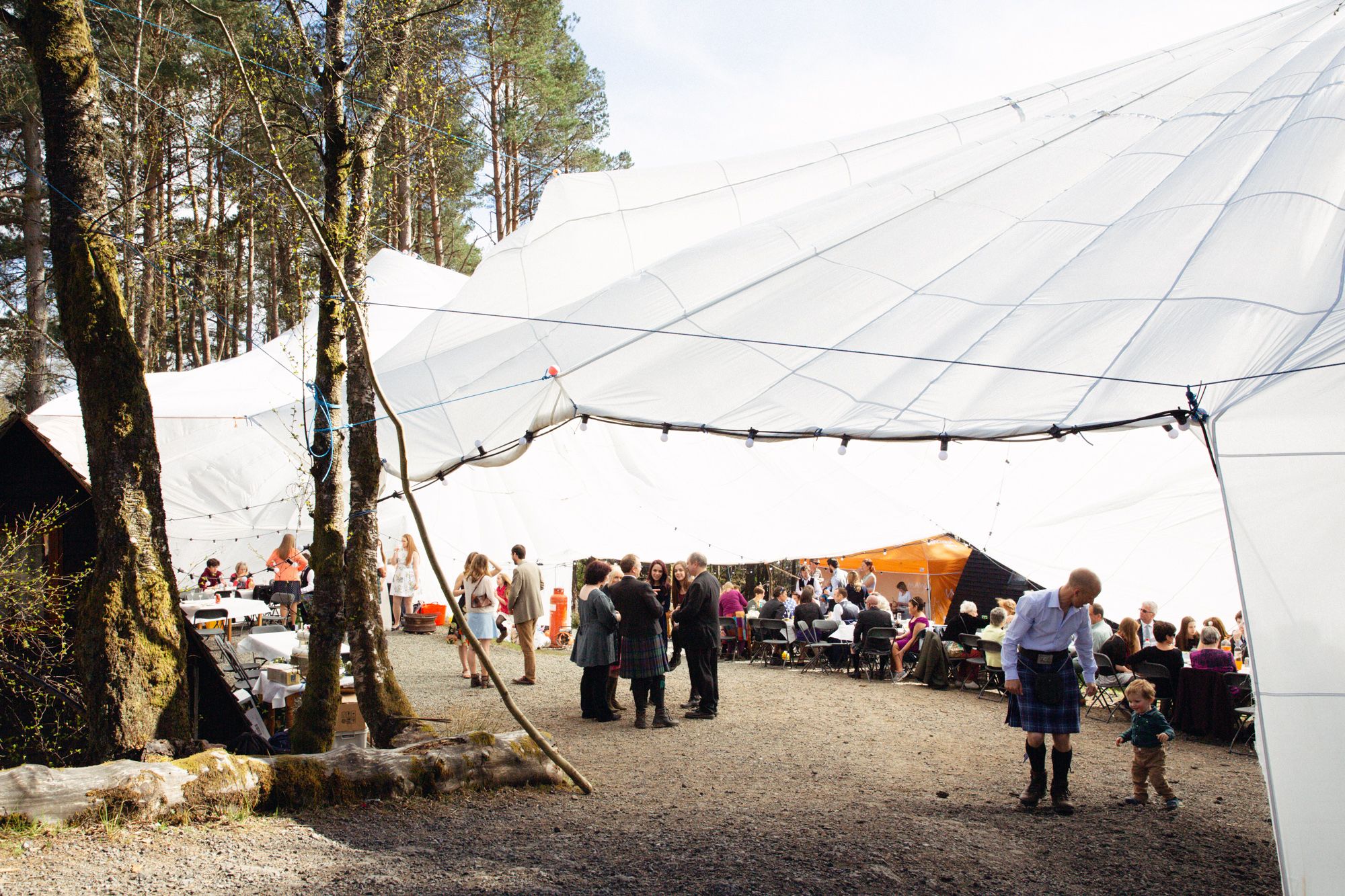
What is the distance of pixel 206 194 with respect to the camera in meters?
19.5

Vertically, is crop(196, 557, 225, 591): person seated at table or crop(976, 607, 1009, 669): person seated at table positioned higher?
crop(196, 557, 225, 591): person seated at table

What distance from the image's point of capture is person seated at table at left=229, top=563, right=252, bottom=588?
14.3m

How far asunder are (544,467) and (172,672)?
24.5 feet

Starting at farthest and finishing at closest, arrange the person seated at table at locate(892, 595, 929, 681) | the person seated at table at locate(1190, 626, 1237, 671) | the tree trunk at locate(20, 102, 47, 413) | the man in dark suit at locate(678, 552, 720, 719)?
the tree trunk at locate(20, 102, 47, 413) < the person seated at table at locate(892, 595, 929, 681) < the man in dark suit at locate(678, 552, 720, 719) < the person seated at table at locate(1190, 626, 1237, 671)

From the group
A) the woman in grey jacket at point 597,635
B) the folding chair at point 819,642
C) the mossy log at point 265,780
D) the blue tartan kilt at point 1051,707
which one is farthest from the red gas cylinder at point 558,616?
the blue tartan kilt at point 1051,707

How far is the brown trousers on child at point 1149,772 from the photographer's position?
219 inches

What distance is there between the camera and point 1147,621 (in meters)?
9.59

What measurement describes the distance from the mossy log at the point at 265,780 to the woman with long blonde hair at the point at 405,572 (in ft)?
29.6

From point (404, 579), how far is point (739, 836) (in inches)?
421

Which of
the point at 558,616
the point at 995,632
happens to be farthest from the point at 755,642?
the point at 995,632

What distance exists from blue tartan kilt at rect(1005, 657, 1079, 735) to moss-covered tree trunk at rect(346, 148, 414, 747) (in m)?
3.71

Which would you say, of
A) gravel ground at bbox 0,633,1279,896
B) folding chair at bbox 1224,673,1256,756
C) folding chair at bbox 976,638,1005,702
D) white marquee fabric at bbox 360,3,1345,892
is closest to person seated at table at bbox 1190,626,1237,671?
folding chair at bbox 1224,673,1256,756

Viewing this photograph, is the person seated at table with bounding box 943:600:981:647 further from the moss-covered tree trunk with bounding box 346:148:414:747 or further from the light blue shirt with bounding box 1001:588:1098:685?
the moss-covered tree trunk with bounding box 346:148:414:747

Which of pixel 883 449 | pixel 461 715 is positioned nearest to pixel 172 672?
pixel 461 715
